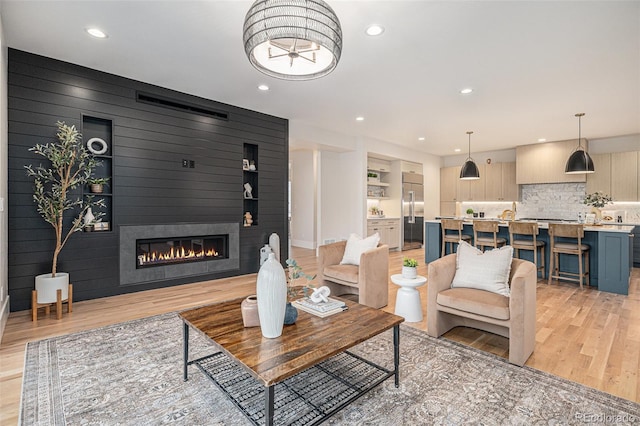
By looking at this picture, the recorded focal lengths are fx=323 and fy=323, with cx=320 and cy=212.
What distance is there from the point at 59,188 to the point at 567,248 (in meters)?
6.63

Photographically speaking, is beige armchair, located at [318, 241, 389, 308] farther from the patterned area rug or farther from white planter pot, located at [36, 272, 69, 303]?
white planter pot, located at [36, 272, 69, 303]

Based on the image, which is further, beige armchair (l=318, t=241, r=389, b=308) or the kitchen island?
the kitchen island

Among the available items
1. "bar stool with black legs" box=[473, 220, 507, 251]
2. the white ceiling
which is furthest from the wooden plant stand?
"bar stool with black legs" box=[473, 220, 507, 251]

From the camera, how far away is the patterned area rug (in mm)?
1796

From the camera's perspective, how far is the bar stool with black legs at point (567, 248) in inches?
182

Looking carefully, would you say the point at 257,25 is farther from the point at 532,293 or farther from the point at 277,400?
the point at 532,293

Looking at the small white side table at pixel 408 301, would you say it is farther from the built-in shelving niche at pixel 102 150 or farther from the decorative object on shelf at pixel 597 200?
the decorative object on shelf at pixel 597 200

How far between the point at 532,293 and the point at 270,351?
2131mm

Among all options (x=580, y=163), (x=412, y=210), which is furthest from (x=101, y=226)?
(x=580, y=163)

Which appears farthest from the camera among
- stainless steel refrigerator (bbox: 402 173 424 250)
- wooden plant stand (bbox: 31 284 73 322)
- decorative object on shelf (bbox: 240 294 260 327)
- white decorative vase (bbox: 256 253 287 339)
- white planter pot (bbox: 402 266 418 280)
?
stainless steel refrigerator (bbox: 402 173 424 250)

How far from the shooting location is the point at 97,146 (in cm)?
406

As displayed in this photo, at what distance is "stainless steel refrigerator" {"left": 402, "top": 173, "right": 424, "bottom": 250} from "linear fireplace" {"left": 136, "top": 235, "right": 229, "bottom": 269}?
5216 millimetres

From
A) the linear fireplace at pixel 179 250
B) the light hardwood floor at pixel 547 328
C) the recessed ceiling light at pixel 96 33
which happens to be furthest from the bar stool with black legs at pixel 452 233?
the recessed ceiling light at pixel 96 33

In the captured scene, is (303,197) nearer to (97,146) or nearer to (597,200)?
(97,146)
